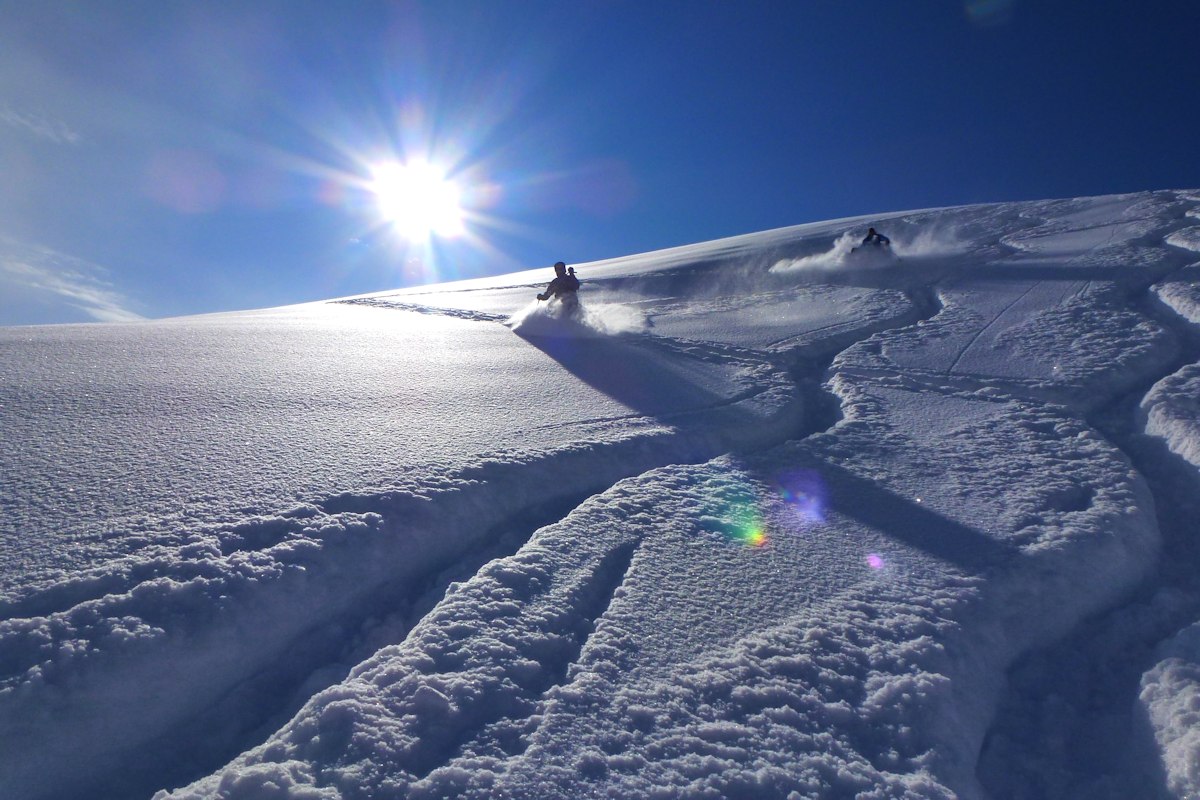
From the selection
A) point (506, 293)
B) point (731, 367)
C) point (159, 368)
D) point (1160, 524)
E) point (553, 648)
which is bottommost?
point (1160, 524)

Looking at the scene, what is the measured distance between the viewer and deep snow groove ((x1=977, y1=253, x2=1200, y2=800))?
1.60m

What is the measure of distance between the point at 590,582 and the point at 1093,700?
1481 mm

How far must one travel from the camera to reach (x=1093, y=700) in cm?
182

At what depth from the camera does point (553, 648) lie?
1.78 meters

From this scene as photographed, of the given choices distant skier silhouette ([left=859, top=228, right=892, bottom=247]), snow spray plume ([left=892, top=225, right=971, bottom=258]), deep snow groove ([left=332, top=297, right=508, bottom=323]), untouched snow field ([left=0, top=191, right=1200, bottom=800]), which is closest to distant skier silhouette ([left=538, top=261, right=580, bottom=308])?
deep snow groove ([left=332, top=297, right=508, bottom=323])

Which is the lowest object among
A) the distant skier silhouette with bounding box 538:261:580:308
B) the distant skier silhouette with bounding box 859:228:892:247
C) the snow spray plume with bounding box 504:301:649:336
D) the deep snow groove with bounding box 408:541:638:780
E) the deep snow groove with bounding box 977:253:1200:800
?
the deep snow groove with bounding box 977:253:1200:800

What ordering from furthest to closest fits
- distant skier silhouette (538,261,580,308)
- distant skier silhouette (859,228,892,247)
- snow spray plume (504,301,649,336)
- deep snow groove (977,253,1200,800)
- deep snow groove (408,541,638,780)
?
distant skier silhouette (859,228,892,247), distant skier silhouette (538,261,580,308), snow spray plume (504,301,649,336), deep snow groove (977,253,1200,800), deep snow groove (408,541,638,780)

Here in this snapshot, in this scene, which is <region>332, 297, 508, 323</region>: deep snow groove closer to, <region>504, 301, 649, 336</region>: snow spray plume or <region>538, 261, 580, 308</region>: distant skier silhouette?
<region>504, 301, 649, 336</region>: snow spray plume

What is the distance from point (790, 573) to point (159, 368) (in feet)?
11.4

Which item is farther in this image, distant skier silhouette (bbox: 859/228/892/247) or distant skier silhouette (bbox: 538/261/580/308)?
distant skier silhouette (bbox: 859/228/892/247)

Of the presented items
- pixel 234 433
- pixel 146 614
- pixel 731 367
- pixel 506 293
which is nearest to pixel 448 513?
pixel 146 614

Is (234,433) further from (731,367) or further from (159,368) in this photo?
(731,367)

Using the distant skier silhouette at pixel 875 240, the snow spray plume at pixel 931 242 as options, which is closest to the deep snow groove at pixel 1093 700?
the distant skier silhouette at pixel 875 240

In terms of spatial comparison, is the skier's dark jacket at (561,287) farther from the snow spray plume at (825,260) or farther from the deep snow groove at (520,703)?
the deep snow groove at (520,703)
